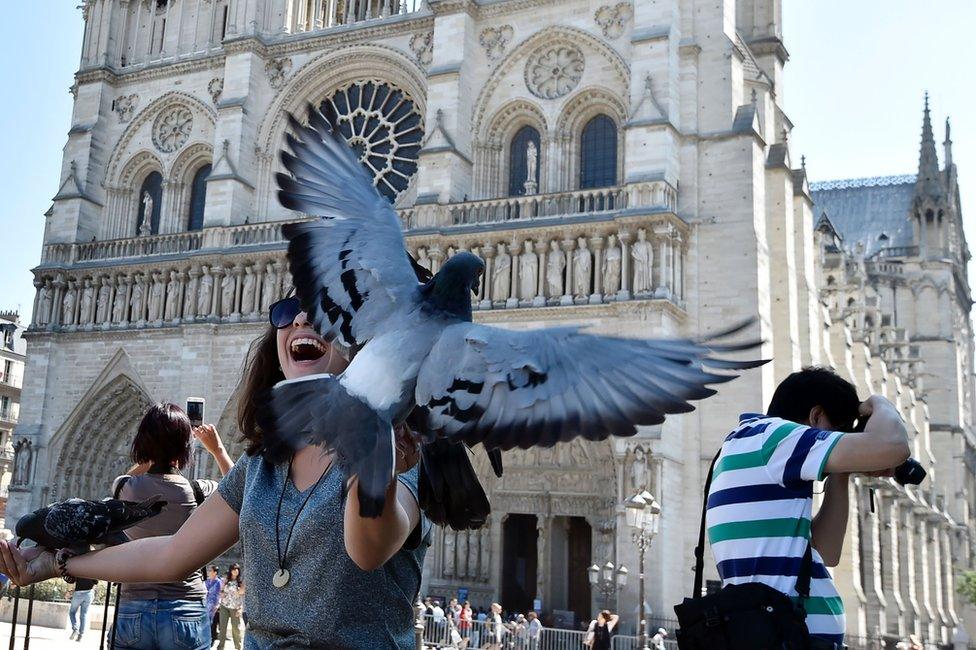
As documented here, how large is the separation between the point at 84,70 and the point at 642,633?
22.5m

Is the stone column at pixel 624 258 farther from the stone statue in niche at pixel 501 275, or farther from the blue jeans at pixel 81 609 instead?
the blue jeans at pixel 81 609

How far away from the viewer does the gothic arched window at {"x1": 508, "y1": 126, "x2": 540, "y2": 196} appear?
2295 cm

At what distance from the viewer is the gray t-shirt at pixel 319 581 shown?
2.18 m

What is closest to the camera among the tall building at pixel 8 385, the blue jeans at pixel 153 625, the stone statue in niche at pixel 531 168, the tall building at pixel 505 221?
the blue jeans at pixel 153 625

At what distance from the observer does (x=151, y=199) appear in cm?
2773

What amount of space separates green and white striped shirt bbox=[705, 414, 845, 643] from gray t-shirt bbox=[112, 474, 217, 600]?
2010 mm

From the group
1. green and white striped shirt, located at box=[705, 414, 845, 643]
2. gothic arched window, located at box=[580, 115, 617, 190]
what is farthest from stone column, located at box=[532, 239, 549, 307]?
green and white striped shirt, located at box=[705, 414, 845, 643]

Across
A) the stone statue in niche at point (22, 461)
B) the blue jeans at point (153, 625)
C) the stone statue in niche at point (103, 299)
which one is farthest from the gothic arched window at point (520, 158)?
the blue jeans at point (153, 625)

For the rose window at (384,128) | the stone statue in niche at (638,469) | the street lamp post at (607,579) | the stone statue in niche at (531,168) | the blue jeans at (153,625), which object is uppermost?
the rose window at (384,128)

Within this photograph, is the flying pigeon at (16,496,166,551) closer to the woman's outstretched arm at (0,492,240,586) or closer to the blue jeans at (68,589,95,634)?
the woman's outstretched arm at (0,492,240,586)

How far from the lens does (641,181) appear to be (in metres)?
20.0

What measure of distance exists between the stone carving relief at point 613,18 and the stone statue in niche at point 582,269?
4.83 meters

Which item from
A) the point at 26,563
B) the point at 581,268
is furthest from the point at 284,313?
the point at 581,268

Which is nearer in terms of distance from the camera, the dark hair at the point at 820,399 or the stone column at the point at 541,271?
the dark hair at the point at 820,399
